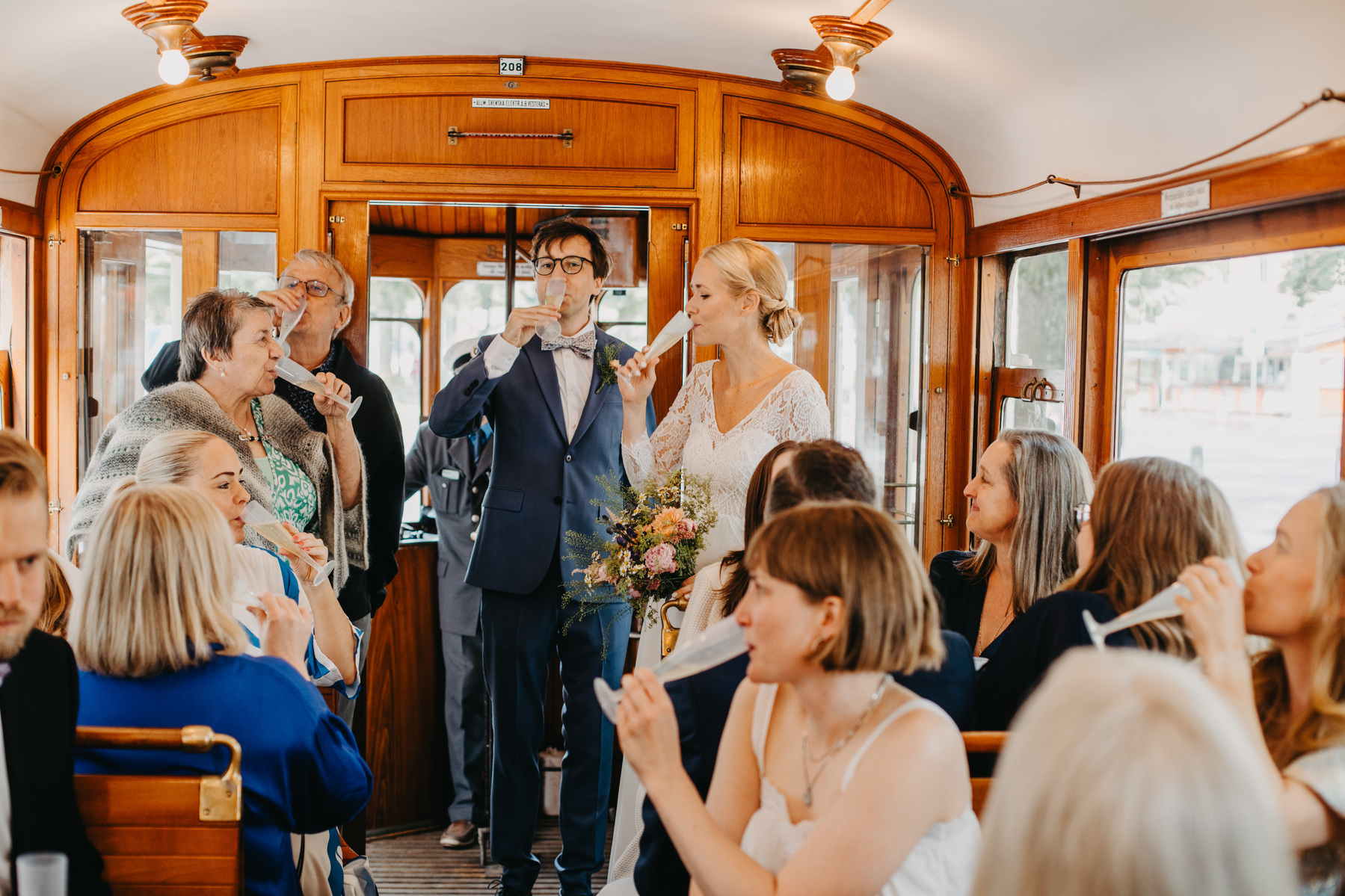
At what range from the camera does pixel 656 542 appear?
2.65 metres

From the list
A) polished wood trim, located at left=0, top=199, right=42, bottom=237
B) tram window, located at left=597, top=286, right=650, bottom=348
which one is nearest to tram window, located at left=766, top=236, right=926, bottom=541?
tram window, located at left=597, top=286, right=650, bottom=348

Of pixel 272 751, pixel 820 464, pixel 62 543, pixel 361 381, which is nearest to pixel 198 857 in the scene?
pixel 272 751

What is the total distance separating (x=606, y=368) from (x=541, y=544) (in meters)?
0.60

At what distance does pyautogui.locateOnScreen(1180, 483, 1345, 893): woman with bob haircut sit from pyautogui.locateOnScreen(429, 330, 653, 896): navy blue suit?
1.91 meters

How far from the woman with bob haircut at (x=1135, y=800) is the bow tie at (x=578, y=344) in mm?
2631

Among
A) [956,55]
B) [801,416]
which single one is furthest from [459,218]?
[956,55]

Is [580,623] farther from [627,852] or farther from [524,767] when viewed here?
[627,852]

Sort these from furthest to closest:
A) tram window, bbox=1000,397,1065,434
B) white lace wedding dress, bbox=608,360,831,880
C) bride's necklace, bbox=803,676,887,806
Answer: tram window, bbox=1000,397,1065,434 < white lace wedding dress, bbox=608,360,831,880 < bride's necklace, bbox=803,676,887,806

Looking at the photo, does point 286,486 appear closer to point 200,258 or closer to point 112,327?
point 200,258

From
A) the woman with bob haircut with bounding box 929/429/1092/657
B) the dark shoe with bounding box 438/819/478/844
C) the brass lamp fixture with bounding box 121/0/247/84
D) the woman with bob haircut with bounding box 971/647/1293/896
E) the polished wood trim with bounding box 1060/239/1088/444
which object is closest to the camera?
the woman with bob haircut with bounding box 971/647/1293/896

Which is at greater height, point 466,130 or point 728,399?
point 466,130

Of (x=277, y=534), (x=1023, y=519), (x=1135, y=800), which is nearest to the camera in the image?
(x=1135, y=800)

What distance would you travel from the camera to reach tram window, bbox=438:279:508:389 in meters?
4.16

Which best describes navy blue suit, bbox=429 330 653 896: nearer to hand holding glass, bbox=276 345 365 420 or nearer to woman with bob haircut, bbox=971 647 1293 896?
hand holding glass, bbox=276 345 365 420
